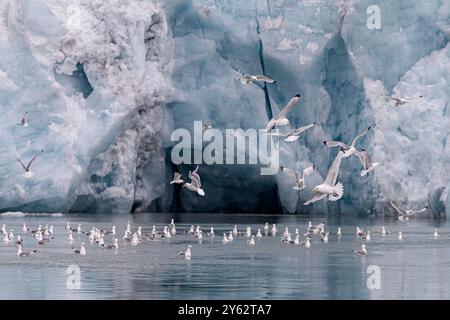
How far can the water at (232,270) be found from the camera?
16.7m

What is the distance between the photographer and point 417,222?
4078cm

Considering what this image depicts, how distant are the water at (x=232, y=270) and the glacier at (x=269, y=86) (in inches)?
382

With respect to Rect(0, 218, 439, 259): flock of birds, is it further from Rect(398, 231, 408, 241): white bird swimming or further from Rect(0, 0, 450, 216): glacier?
Rect(0, 0, 450, 216): glacier

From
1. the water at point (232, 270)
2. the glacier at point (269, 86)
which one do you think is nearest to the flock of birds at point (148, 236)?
the water at point (232, 270)

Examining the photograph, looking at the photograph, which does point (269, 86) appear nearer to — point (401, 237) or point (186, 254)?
point (401, 237)

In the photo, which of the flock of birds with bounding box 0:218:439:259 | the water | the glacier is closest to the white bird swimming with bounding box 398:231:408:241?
the flock of birds with bounding box 0:218:439:259

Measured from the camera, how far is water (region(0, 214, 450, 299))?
16.7 meters

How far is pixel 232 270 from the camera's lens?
20.3m

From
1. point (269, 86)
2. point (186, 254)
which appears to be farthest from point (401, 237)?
point (269, 86)

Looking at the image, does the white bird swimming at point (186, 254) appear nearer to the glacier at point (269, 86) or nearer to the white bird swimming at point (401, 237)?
the white bird swimming at point (401, 237)

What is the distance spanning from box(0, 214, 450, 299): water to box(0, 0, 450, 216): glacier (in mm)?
9702

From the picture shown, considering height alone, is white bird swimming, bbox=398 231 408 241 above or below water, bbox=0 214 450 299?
above

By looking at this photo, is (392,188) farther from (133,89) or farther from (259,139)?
(133,89)

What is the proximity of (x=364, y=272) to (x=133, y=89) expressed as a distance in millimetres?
20183
